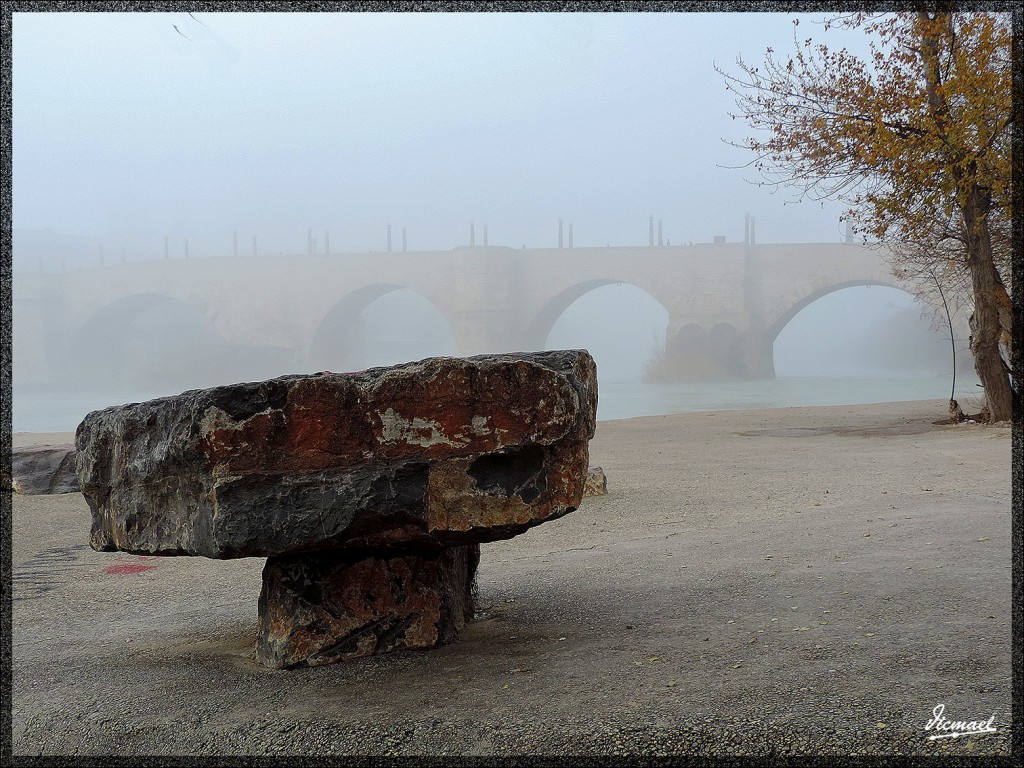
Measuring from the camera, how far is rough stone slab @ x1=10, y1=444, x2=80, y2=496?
710 cm

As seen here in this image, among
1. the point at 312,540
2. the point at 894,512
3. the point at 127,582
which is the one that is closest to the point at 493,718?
the point at 312,540

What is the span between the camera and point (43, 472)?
721 cm

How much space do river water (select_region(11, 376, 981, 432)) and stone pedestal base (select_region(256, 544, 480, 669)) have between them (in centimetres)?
1448

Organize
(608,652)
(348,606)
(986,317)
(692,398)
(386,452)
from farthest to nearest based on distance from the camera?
(692,398) → (986,317) → (348,606) → (608,652) → (386,452)

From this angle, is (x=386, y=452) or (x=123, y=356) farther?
(x=123, y=356)

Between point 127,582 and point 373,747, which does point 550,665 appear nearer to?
point 373,747

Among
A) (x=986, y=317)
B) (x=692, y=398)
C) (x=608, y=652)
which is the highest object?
(x=986, y=317)

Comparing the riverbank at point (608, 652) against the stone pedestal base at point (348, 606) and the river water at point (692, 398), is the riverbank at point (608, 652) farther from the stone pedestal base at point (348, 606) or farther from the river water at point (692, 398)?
the river water at point (692, 398)

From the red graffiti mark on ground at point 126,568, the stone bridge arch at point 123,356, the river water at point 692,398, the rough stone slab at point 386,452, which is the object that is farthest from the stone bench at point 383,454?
the stone bridge arch at point 123,356

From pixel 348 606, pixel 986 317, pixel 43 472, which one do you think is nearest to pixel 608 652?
pixel 348 606

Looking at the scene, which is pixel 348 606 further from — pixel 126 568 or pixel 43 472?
pixel 43 472

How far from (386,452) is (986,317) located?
988 cm

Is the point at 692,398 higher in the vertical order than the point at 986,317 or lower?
lower

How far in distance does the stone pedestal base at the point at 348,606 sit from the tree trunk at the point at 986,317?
9.39 meters
